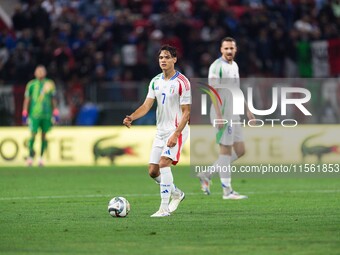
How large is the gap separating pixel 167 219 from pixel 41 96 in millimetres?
13165

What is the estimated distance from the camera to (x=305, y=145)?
25.3 meters

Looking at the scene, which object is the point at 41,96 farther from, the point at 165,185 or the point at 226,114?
the point at 165,185

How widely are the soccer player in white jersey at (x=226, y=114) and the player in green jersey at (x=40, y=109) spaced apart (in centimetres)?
892

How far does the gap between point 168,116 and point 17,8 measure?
17433 mm

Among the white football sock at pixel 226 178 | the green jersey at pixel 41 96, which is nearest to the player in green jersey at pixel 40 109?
the green jersey at pixel 41 96

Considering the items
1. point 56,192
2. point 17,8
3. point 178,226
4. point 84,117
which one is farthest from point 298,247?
point 17,8

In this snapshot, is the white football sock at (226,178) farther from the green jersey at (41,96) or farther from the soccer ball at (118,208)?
the green jersey at (41,96)

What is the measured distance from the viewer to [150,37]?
29781mm

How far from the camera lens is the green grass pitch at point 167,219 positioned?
10672 mm

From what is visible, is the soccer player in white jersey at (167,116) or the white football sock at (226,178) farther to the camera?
the white football sock at (226,178)

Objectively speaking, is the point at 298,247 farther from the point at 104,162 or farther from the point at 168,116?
the point at 104,162

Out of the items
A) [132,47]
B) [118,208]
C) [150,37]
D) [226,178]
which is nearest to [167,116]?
[118,208]

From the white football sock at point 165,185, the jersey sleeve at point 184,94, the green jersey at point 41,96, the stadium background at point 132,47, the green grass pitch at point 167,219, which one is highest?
the stadium background at point 132,47

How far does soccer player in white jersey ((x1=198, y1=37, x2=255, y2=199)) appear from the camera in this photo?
1705 cm
